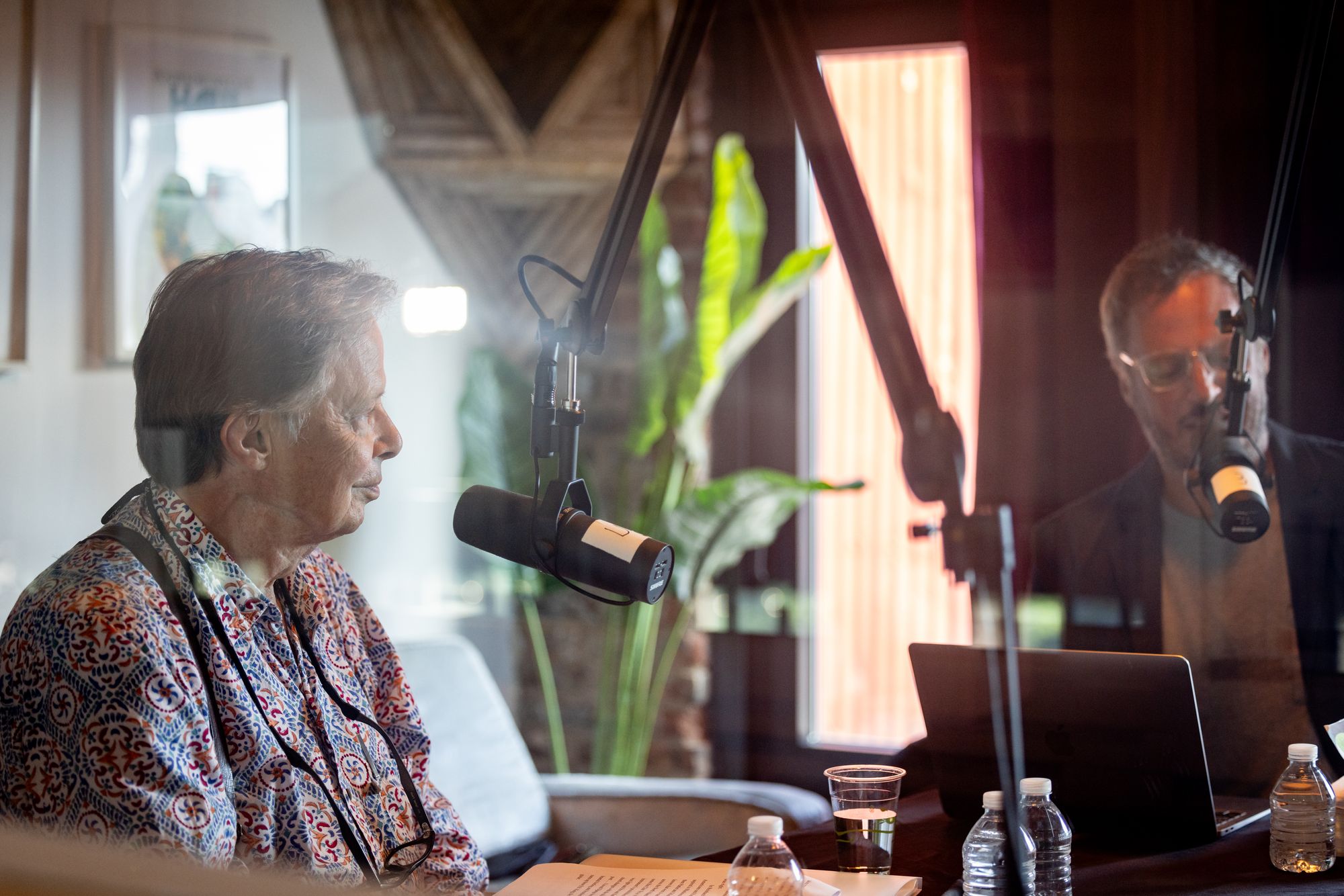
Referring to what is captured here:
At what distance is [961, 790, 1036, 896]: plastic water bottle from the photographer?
112 cm

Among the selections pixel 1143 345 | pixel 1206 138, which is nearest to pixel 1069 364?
pixel 1143 345

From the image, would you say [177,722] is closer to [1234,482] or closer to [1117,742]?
[1117,742]

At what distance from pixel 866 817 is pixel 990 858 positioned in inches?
4.9

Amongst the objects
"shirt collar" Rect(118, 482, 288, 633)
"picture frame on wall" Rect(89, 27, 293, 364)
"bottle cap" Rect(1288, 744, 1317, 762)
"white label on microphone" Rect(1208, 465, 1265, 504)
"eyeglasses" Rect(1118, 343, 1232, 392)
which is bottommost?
"bottle cap" Rect(1288, 744, 1317, 762)

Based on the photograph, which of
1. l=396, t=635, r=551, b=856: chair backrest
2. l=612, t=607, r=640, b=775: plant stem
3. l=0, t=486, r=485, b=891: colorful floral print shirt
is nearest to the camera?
l=0, t=486, r=485, b=891: colorful floral print shirt

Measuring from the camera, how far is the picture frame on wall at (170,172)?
48.6 inches

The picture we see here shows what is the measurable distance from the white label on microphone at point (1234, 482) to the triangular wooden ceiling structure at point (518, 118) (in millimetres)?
1668

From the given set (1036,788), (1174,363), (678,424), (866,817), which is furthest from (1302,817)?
(678,424)

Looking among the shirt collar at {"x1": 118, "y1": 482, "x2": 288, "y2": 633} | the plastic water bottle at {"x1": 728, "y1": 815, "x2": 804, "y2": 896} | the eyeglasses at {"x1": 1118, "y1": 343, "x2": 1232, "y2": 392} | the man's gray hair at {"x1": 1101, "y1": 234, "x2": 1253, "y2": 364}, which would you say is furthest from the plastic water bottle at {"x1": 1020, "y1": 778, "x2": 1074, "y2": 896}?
the shirt collar at {"x1": 118, "y1": 482, "x2": 288, "y2": 633}

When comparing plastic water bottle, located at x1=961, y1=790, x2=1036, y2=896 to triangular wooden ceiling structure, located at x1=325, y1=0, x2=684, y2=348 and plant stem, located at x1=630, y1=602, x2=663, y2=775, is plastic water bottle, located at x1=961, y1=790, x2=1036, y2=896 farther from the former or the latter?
triangular wooden ceiling structure, located at x1=325, y1=0, x2=684, y2=348

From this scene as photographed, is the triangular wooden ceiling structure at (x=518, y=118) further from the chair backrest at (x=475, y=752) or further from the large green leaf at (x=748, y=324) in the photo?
the chair backrest at (x=475, y=752)

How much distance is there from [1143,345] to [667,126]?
27.9 inches

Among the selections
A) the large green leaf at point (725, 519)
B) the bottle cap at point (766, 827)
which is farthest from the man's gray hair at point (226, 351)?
the large green leaf at point (725, 519)

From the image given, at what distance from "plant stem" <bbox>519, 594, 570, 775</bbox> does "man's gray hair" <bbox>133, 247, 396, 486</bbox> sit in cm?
168
